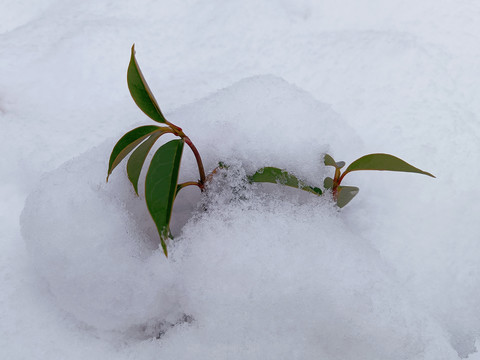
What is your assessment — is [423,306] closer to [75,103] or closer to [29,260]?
[29,260]

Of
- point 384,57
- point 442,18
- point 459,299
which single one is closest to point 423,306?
point 459,299

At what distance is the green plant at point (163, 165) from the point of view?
0.46 meters

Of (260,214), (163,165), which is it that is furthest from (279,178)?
(163,165)

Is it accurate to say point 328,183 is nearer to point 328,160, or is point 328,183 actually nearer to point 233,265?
point 328,160

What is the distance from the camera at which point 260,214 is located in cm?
57

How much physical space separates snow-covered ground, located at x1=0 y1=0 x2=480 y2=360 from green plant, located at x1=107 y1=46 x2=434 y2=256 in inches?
1.3

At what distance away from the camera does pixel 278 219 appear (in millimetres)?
565

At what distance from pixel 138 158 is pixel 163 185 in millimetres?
92

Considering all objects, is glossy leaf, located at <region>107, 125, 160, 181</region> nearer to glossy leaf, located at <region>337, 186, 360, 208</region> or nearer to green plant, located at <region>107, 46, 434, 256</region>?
green plant, located at <region>107, 46, 434, 256</region>

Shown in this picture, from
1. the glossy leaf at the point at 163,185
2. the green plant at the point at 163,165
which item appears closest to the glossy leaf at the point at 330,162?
the green plant at the point at 163,165


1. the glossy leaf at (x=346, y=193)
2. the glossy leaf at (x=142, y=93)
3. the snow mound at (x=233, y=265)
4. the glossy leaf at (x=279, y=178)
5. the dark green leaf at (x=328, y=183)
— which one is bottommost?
the snow mound at (x=233, y=265)

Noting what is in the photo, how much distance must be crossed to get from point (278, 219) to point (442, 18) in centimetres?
67

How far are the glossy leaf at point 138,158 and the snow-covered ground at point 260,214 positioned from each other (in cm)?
6

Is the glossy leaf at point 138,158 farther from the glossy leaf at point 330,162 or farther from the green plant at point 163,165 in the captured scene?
the glossy leaf at point 330,162
